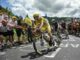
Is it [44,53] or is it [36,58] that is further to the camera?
[44,53]

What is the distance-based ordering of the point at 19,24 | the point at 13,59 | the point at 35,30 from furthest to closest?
the point at 19,24
the point at 35,30
the point at 13,59

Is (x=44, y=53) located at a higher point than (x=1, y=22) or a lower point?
lower

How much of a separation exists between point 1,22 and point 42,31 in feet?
8.32

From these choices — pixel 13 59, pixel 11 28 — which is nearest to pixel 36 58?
pixel 13 59

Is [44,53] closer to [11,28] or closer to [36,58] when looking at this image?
[36,58]

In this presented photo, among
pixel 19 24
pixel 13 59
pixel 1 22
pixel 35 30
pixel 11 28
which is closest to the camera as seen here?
pixel 13 59

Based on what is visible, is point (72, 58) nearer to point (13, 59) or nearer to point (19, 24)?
point (13, 59)

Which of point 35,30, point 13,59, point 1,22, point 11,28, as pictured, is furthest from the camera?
point 11,28

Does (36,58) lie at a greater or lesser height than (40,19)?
lesser

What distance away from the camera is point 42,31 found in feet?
52.4

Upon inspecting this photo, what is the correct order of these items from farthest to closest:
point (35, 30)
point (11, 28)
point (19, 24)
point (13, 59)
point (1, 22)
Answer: point (19, 24) → point (11, 28) → point (1, 22) → point (35, 30) → point (13, 59)

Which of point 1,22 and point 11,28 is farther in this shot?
point 11,28

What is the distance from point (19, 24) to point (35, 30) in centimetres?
863

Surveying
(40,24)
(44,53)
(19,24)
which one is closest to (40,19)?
(40,24)
